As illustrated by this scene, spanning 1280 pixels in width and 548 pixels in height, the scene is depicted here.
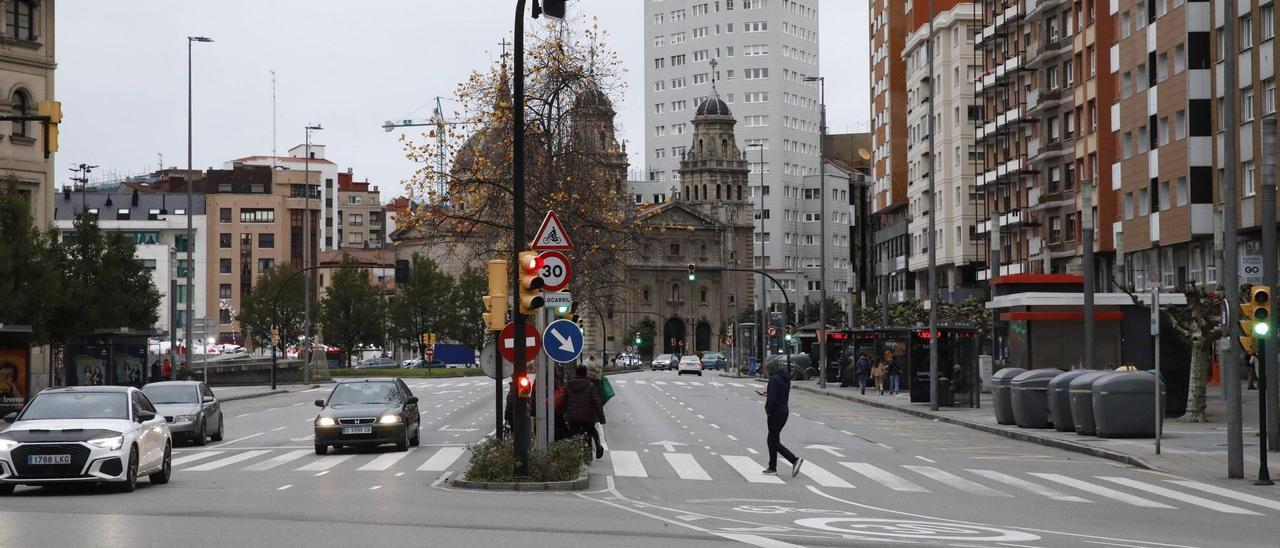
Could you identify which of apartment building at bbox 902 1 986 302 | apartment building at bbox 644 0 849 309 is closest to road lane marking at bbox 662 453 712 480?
apartment building at bbox 902 1 986 302

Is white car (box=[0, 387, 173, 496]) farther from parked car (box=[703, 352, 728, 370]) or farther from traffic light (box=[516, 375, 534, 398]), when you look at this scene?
parked car (box=[703, 352, 728, 370])

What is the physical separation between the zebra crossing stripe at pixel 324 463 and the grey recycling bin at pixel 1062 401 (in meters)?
14.6

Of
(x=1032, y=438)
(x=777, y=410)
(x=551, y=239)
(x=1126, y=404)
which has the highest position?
(x=551, y=239)

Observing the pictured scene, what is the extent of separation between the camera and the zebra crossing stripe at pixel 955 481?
70.4ft

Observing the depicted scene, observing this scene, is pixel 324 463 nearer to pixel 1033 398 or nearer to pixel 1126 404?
pixel 1126 404

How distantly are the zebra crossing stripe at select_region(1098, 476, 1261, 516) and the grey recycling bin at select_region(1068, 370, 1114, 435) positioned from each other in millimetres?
9126

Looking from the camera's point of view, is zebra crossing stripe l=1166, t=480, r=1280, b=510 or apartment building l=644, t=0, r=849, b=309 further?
apartment building l=644, t=0, r=849, b=309

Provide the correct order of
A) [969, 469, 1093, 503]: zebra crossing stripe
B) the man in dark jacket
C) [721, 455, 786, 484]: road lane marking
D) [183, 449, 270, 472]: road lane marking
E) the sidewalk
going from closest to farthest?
[969, 469, 1093, 503]: zebra crossing stripe
[721, 455, 786, 484]: road lane marking
the sidewalk
[183, 449, 270, 472]: road lane marking
the man in dark jacket

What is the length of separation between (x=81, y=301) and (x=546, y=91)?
19.0 m

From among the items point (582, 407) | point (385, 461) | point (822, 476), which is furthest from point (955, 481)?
point (385, 461)

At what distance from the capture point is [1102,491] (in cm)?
2156

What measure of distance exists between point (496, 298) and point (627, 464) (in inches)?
210

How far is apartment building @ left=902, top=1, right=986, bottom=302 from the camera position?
9462cm

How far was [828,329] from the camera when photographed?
282 feet
